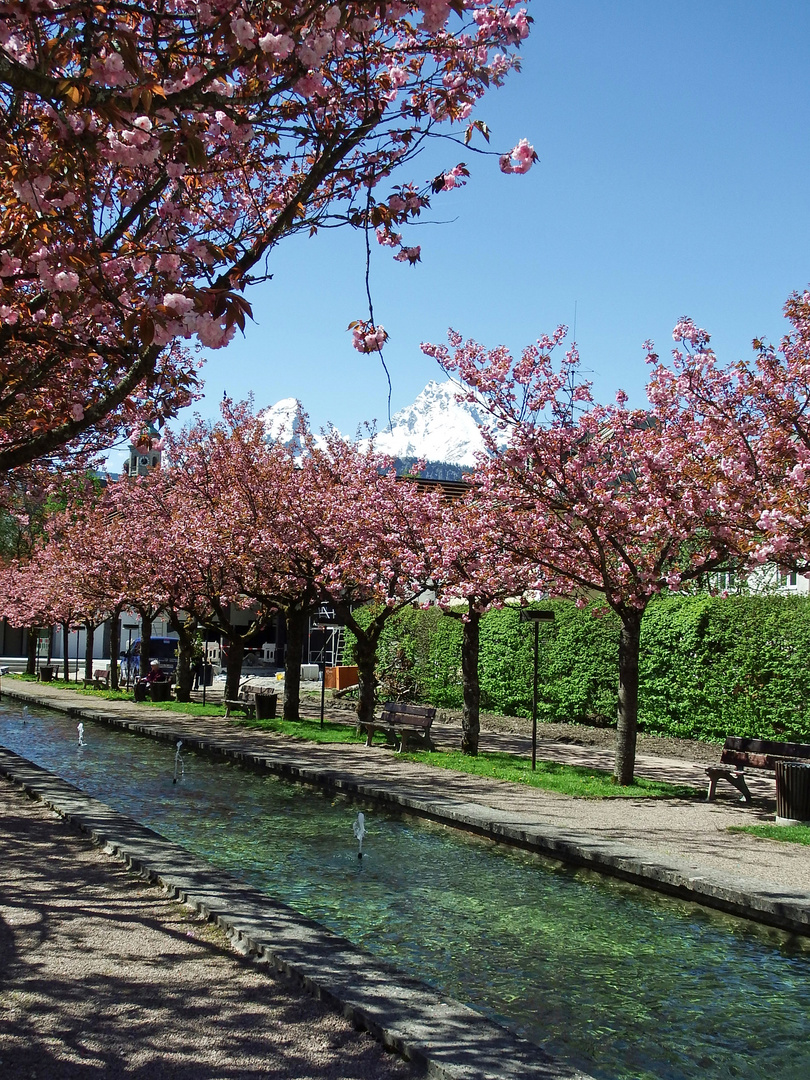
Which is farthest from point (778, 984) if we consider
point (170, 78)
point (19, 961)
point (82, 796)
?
point (82, 796)

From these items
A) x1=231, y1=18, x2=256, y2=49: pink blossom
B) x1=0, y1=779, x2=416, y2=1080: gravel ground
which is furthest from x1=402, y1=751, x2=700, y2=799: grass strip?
x1=231, y1=18, x2=256, y2=49: pink blossom

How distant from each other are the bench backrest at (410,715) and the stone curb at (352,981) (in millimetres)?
10094

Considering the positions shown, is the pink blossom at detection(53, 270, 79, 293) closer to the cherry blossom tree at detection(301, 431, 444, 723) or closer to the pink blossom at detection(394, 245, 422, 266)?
the pink blossom at detection(394, 245, 422, 266)

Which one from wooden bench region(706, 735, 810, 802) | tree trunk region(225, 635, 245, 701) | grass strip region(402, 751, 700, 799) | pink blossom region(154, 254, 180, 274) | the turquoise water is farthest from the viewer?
tree trunk region(225, 635, 245, 701)

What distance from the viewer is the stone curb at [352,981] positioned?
4629 millimetres

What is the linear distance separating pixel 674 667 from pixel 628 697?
19.8 feet

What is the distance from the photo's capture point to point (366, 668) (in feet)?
69.5

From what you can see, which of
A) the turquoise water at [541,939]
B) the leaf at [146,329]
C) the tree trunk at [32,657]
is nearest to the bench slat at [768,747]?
the turquoise water at [541,939]

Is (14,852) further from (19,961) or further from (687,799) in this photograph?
(687,799)

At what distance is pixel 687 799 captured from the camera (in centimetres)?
1423

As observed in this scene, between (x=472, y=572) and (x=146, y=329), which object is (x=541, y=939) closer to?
(x=146, y=329)

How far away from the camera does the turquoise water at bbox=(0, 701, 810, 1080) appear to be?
5.73 meters

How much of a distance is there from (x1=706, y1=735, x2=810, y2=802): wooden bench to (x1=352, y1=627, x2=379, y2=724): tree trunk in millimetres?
7773

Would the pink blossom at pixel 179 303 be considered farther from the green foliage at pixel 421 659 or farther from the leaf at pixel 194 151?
the green foliage at pixel 421 659
